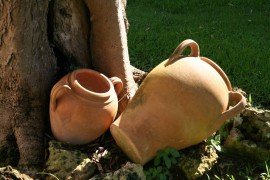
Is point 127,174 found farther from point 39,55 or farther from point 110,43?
point 110,43

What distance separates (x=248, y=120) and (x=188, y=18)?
3.56 m

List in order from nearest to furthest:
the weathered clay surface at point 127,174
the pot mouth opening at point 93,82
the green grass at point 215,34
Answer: the weathered clay surface at point 127,174, the pot mouth opening at point 93,82, the green grass at point 215,34

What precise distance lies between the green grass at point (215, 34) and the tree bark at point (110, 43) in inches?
64.2

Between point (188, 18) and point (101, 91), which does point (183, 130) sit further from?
point (188, 18)

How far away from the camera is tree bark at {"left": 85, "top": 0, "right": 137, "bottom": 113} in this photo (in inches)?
115

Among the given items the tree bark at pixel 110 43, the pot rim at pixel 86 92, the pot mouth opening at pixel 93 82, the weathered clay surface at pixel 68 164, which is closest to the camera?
the weathered clay surface at pixel 68 164

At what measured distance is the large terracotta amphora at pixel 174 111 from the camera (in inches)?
99.0

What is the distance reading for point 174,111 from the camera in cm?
251

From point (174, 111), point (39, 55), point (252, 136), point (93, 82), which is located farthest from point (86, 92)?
point (252, 136)

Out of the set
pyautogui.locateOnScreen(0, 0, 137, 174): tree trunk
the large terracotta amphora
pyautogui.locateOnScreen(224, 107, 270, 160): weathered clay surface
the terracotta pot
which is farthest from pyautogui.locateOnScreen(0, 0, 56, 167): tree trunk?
pyautogui.locateOnScreen(224, 107, 270, 160): weathered clay surface

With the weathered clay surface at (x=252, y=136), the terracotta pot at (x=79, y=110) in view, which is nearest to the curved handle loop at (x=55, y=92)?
the terracotta pot at (x=79, y=110)

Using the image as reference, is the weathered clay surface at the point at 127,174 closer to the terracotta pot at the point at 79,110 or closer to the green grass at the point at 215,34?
the terracotta pot at the point at 79,110

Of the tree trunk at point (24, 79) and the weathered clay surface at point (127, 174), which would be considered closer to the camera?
the weathered clay surface at point (127, 174)

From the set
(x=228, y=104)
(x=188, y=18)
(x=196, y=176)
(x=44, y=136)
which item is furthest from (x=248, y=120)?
(x=188, y=18)
